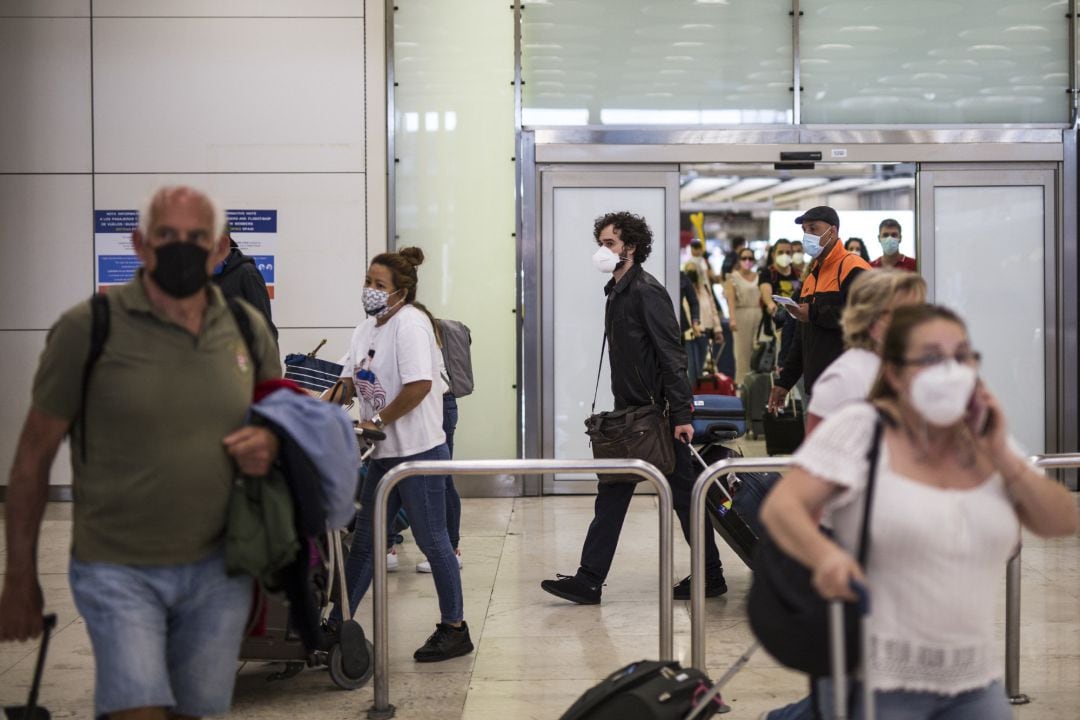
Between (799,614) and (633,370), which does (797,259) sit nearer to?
(633,370)

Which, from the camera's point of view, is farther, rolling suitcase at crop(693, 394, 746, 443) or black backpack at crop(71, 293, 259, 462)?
rolling suitcase at crop(693, 394, 746, 443)

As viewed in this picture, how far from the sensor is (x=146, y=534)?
9.25ft

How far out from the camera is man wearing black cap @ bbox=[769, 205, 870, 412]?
613 cm

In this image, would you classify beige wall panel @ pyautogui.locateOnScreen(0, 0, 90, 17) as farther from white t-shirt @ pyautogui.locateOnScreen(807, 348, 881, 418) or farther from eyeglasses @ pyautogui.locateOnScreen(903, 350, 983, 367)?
eyeglasses @ pyautogui.locateOnScreen(903, 350, 983, 367)

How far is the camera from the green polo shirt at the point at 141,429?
2787 millimetres

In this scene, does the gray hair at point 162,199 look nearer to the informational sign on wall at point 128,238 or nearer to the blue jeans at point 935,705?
the blue jeans at point 935,705

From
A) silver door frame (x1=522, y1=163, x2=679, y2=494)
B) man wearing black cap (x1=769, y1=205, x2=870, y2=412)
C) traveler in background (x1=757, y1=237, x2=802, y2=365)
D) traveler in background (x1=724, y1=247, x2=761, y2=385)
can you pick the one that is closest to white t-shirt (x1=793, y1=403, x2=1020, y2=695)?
man wearing black cap (x1=769, y1=205, x2=870, y2=412)

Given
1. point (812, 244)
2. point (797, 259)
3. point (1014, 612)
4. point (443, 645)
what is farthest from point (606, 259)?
point (797, 259)

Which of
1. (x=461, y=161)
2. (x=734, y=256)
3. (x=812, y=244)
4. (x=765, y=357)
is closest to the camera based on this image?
(x=812, y=244)

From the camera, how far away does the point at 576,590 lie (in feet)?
20.4

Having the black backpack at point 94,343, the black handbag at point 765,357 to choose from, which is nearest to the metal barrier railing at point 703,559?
the black backpack at point 94,343

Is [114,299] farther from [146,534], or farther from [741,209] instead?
[741,209]

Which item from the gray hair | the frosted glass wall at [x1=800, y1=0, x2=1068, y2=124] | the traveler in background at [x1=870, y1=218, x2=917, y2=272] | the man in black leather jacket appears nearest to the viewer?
the gray hair

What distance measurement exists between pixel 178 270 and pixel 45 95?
7383 mm
